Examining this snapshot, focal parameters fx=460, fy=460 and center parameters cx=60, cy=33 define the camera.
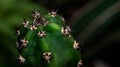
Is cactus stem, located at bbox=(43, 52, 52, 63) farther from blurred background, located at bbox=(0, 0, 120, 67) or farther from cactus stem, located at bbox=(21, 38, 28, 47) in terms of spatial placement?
blurred background, located at bbox=(0, 0, 120, 67)

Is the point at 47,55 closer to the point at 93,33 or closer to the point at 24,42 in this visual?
the point at 24,42

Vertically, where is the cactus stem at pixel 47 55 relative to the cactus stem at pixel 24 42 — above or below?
below

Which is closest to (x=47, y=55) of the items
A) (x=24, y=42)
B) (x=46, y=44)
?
(x=46, y=44)

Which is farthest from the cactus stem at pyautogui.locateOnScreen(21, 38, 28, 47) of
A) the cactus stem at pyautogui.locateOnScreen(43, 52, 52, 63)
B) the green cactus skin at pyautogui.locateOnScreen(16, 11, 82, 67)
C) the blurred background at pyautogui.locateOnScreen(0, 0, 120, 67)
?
the blurred background at pyautogui.locateOnScreen(0, 0, 120, 67)

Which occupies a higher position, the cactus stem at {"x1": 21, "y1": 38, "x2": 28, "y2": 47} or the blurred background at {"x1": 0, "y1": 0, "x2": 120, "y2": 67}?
the blurred background at {"x1": 0, "y1": 0, "x2": 120, "y2": 67}

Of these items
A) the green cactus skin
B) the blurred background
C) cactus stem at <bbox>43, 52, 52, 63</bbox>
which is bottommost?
cactus stem at <bbox>43, 52, 52, 63</bbox>

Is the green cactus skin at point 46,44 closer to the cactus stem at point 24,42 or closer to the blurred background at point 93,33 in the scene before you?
the cactus stem at point 24,42

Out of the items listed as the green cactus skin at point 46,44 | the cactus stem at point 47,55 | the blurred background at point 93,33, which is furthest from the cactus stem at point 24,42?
the blurred background at point 93,33

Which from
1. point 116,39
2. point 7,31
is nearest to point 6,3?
point 7,31

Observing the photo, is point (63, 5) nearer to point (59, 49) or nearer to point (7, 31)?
point (7, 31)
